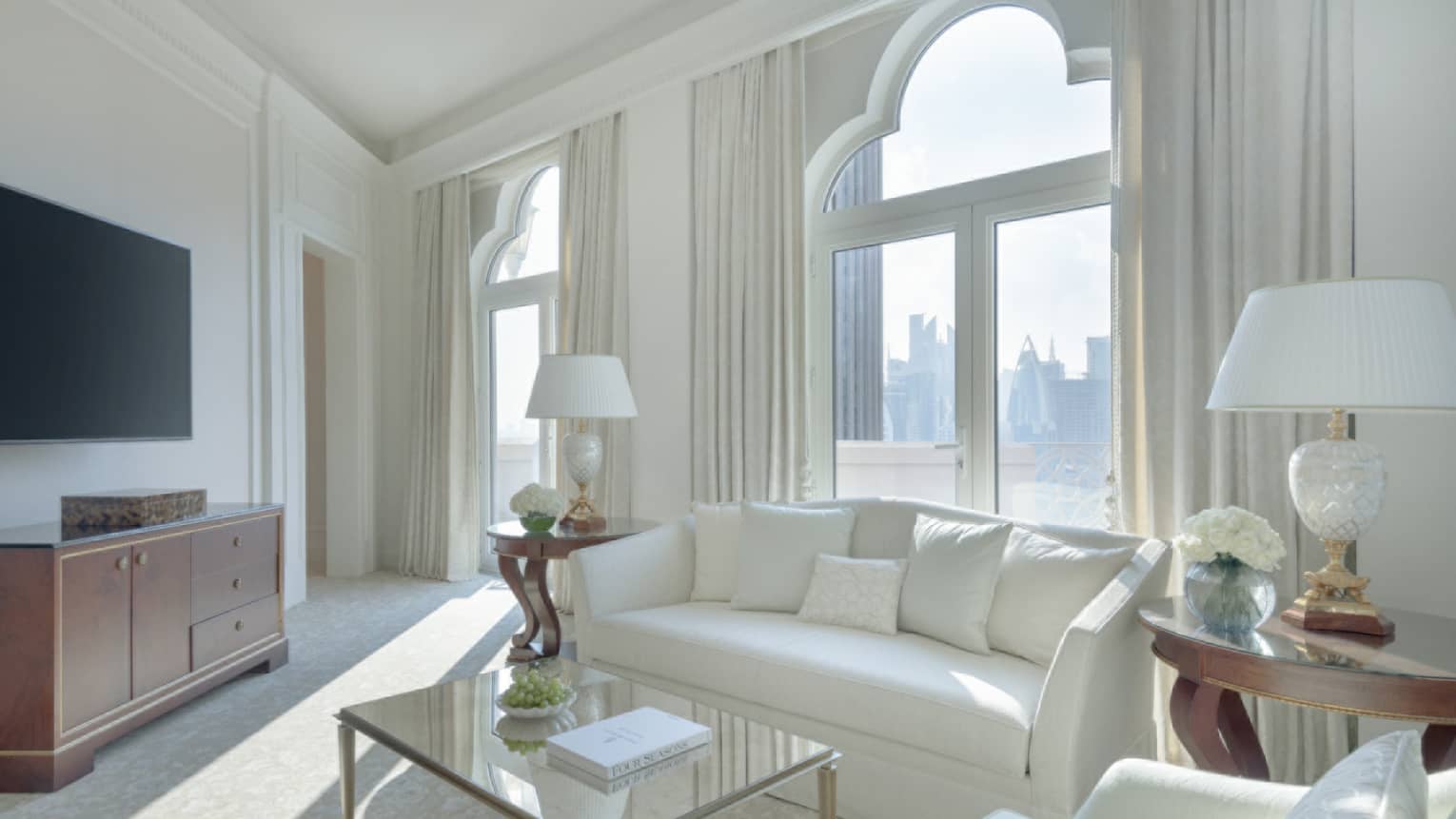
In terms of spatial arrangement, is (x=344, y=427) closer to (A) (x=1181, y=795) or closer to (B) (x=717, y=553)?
(B) (x=717, y=553)

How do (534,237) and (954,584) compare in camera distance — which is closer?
(954,584)

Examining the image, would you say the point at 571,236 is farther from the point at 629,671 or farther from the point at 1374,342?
the point at 1374,342

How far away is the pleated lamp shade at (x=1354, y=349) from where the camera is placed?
1.69 meters

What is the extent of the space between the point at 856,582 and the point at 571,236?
2.99 meters

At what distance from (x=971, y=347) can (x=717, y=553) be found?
134 cm

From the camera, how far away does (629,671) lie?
2895mm

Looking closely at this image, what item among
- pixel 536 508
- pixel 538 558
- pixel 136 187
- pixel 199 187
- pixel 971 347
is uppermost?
pixel 199 187

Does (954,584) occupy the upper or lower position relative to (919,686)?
upper

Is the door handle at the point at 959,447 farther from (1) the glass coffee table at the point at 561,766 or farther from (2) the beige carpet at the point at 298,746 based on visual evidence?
(1) the glass coffee table at the point at 561,766

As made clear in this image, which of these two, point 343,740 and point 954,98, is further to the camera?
point 954,98

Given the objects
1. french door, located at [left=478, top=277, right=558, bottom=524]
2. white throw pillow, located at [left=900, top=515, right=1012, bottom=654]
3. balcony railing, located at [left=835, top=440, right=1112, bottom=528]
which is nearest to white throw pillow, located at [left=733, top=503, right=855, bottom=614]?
white throw pillow, located at [left=900, top=515, right=1012, bottom=654]

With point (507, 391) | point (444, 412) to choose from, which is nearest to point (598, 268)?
point (507, 391)

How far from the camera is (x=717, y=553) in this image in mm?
3264

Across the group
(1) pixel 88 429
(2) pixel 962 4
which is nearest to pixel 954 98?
(2) pixel 962 4
